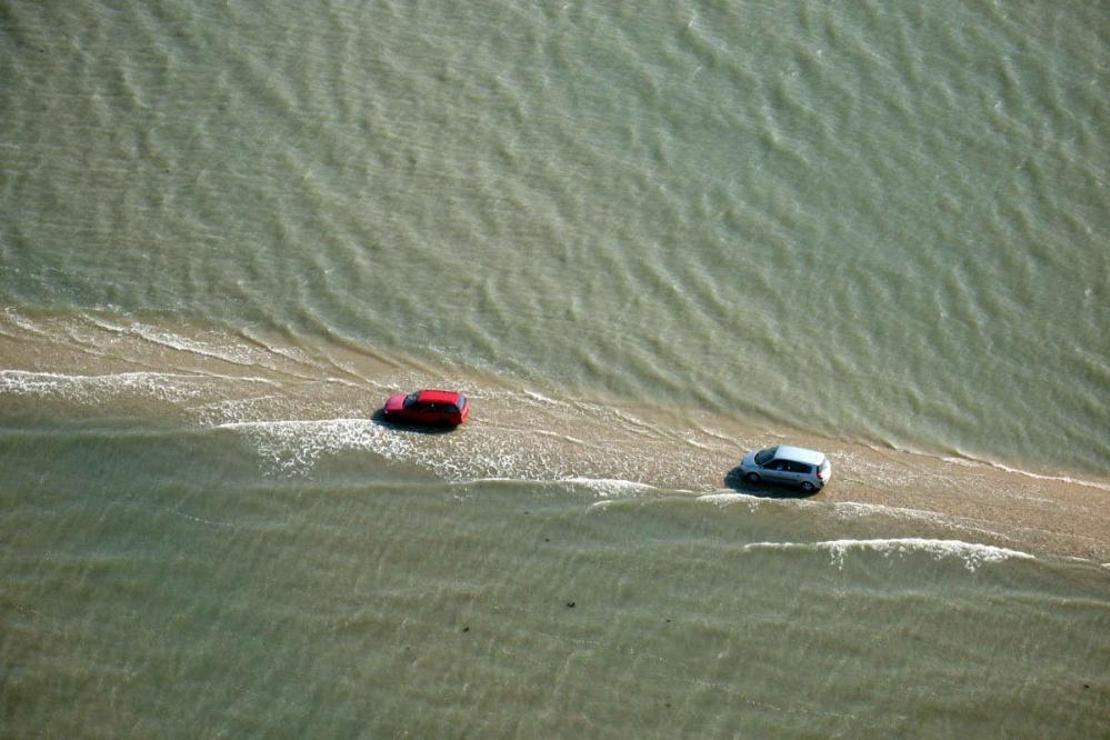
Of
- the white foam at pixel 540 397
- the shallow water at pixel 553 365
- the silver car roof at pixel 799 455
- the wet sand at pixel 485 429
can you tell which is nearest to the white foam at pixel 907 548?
the shallow water at pixel 553 365

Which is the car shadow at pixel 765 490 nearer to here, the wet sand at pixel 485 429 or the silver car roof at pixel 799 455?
the wet sand at pixel 485 429

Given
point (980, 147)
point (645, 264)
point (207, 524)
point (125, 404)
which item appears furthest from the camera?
point (980, 147)

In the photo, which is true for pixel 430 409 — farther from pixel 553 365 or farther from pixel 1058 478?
pixel 1058 478

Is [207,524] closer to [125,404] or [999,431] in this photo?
[125,404]

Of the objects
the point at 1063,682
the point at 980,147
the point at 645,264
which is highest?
the point at 980,147

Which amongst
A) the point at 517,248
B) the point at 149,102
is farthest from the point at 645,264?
the point at 149,102

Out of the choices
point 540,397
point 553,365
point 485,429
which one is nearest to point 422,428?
point 485,429

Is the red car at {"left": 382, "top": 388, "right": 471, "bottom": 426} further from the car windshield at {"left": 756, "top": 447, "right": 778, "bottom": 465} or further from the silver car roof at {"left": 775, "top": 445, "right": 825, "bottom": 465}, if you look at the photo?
the silver car roof at {"left": 775, "top": 445, "right": 825, "bottom": 465}
